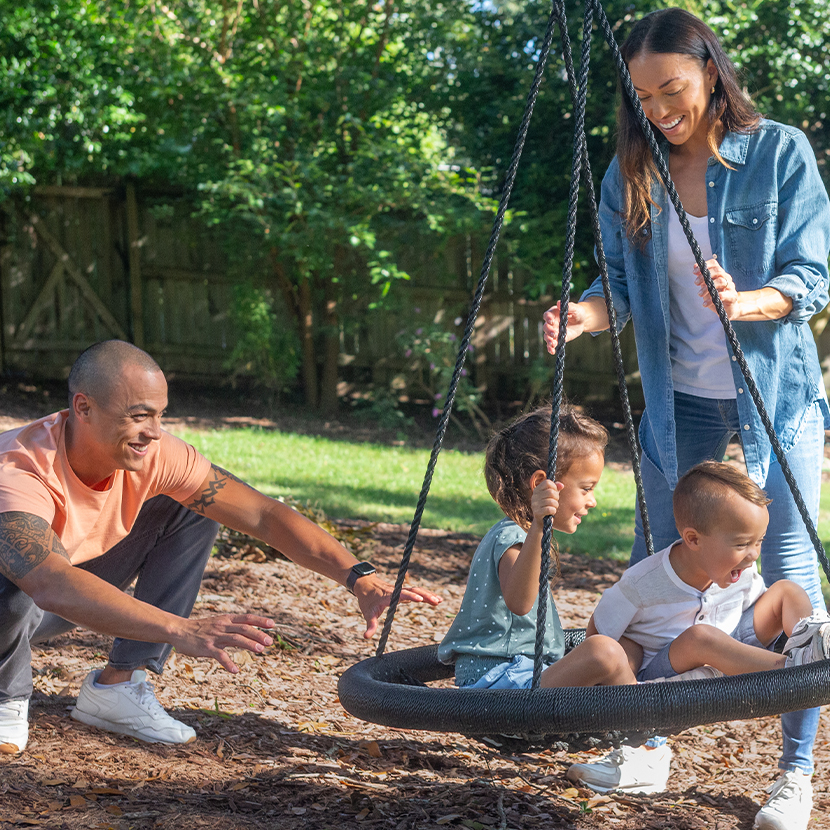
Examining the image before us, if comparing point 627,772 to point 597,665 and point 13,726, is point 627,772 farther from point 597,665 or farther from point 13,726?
point 13,726

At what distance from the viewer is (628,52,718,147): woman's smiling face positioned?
2.35m

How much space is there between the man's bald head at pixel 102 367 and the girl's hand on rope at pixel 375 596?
2.53 ft

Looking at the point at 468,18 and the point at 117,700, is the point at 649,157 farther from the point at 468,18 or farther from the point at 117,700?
the point at 468,18

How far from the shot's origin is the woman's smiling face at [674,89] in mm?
2350

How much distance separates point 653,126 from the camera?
8.34 feet

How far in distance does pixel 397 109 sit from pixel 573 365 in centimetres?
304

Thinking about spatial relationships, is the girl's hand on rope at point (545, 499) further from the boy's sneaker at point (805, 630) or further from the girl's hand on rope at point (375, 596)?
the boy's sneaker at point (805, 630)

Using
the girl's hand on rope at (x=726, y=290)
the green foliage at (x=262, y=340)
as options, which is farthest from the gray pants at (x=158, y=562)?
the green foliage at (x=262, y=340)

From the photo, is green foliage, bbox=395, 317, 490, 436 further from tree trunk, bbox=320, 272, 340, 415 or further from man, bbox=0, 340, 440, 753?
man, bbox=0, 340, 440, 753

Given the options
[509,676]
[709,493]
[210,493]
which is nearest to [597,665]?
[509,676]

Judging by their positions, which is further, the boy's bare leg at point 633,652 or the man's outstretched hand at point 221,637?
the boy's bare leg at point 633,652

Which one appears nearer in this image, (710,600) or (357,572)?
(710,600)

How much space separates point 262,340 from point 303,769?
640 centimetres

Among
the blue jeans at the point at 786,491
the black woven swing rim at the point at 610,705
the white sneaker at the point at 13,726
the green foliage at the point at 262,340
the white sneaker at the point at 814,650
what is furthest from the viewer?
the green foliage at the point at 262,340
